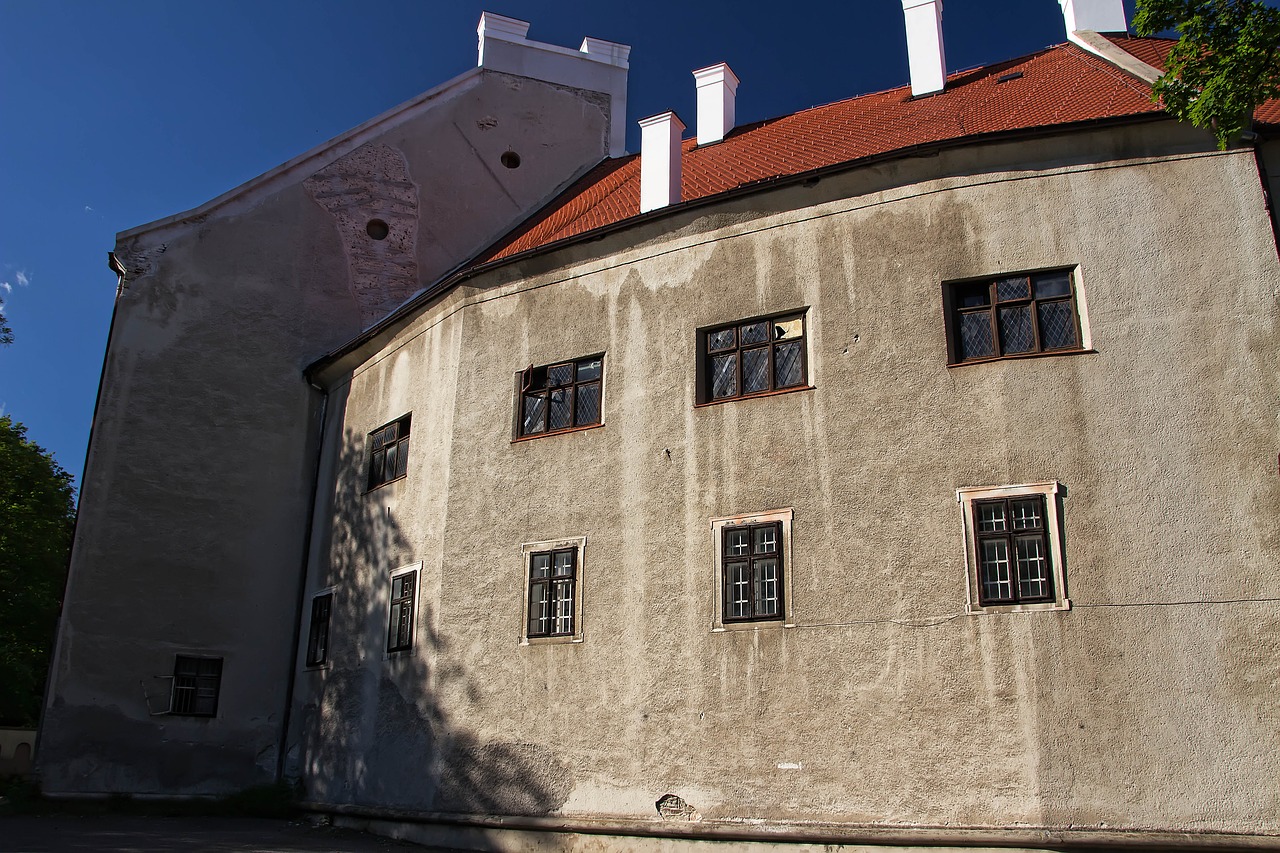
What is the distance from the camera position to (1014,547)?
431 inches

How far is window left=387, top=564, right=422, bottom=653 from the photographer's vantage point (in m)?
15.0

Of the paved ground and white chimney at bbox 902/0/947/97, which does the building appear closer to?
white chimney at bbox 902/0/947/97

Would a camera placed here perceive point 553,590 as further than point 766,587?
Yes

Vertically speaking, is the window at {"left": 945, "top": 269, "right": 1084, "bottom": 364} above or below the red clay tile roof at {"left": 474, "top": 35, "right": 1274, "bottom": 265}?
below

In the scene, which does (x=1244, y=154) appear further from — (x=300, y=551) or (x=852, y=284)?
(x=300, y=551)

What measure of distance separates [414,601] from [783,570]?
556 cm

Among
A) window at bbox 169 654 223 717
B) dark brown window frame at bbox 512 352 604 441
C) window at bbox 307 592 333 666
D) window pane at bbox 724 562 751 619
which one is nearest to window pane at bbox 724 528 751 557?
window pane at bbox 724 562 751 619

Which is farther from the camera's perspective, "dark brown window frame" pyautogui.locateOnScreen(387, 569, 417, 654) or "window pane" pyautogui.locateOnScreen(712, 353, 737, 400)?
"dark brown window frame" pyautogui.locateOnScreen(387, 569, 417, 654)

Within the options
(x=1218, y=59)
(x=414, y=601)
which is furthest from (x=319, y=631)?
(x=1218, y=59)

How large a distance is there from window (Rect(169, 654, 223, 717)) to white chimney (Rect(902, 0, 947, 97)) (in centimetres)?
1410

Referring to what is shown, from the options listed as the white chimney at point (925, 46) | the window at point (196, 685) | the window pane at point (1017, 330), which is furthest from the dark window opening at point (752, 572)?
the window at point (196, 685)

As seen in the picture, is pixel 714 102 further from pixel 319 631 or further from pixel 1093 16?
pixel 319 631

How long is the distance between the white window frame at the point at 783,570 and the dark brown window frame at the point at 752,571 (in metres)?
0.01

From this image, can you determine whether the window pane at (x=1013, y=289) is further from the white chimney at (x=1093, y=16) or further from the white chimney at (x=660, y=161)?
the white chimney at (x=1093, y=16)
